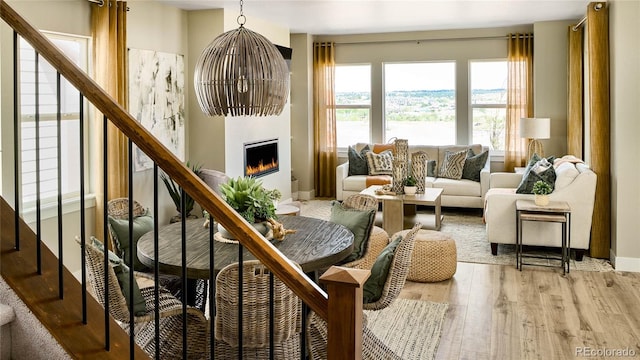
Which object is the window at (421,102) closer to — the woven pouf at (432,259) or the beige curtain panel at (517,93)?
the beige curtain panel at (517,93)

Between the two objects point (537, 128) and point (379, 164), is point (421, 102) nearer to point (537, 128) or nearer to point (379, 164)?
point (379, 164)

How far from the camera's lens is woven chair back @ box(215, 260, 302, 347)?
2.49 meters

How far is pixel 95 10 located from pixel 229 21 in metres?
1.90

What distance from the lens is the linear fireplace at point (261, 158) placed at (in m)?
7.20

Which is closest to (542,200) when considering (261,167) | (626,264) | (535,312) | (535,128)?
(626,264)

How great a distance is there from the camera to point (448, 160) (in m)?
8.22

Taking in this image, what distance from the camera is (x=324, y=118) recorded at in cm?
933

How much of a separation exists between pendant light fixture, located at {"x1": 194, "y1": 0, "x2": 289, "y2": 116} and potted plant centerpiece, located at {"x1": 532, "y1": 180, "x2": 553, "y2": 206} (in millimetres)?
2878

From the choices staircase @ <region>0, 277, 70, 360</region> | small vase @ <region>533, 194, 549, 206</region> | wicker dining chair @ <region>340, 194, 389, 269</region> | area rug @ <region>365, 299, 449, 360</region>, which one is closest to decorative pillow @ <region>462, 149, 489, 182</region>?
small vase @ <region>533, 194, 549, 206</region>

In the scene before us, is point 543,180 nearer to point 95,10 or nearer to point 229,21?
point 229,21

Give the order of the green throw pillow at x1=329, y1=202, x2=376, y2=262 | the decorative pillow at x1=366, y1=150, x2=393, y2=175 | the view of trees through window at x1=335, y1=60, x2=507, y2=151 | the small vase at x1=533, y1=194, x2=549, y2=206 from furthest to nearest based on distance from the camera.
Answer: the view of trees through window at x1=335, y1=60, x2=507, y2=151 < the decorative pillow at x1=366, y1=150, x2=393, y2=175 < the small vase at x1=533, y1=194, x2=549, y2=206 < the green throw pillow at x1=329, y1=202, x2=376, y2=262

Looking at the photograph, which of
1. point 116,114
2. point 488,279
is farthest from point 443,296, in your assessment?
point 116,114

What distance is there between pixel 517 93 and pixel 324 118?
291 centimetres

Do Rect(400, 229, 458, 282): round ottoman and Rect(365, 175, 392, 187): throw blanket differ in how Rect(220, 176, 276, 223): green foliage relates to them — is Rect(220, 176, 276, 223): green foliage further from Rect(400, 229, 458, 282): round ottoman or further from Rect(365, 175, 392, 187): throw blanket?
Rect(365, 175, 392, 187): throw blanket
